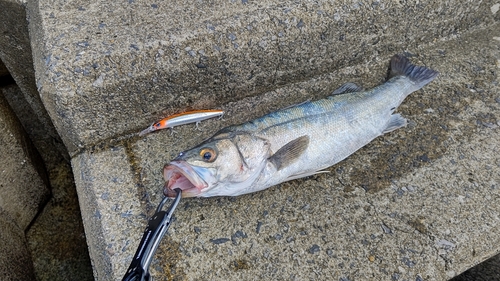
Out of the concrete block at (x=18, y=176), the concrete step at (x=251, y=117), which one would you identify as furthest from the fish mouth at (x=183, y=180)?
the concrete block at (x=18, y=176)

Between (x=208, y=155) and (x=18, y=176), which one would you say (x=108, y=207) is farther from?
(x=18, y=176)

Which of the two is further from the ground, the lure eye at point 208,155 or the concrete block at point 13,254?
the lure eye at point 208,155

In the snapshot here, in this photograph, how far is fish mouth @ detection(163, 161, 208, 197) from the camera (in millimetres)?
2119

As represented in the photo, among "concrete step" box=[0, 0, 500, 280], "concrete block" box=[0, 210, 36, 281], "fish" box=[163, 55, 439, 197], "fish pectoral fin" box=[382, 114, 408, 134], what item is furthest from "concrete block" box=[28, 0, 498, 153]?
"concrete block" box=[0, 210, 36, 281]

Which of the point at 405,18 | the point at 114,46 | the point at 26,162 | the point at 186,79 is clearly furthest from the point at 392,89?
the point at 26,162

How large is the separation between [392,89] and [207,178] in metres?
1.63

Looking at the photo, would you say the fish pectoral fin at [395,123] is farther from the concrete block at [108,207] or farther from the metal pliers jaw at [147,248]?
the concrete block at [108,207]

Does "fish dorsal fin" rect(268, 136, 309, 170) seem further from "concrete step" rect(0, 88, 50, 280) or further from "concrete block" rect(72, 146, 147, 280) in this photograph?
"concrete step" rect(0, 88, 50, 280)

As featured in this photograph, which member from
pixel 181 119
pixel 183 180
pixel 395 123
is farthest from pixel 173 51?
pixel 395 123

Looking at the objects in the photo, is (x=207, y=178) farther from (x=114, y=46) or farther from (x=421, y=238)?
(x=421, y=238)

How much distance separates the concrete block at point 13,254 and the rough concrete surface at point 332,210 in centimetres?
82

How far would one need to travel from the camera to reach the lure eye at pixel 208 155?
2207 mm

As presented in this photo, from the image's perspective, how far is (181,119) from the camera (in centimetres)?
276

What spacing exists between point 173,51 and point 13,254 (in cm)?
205
